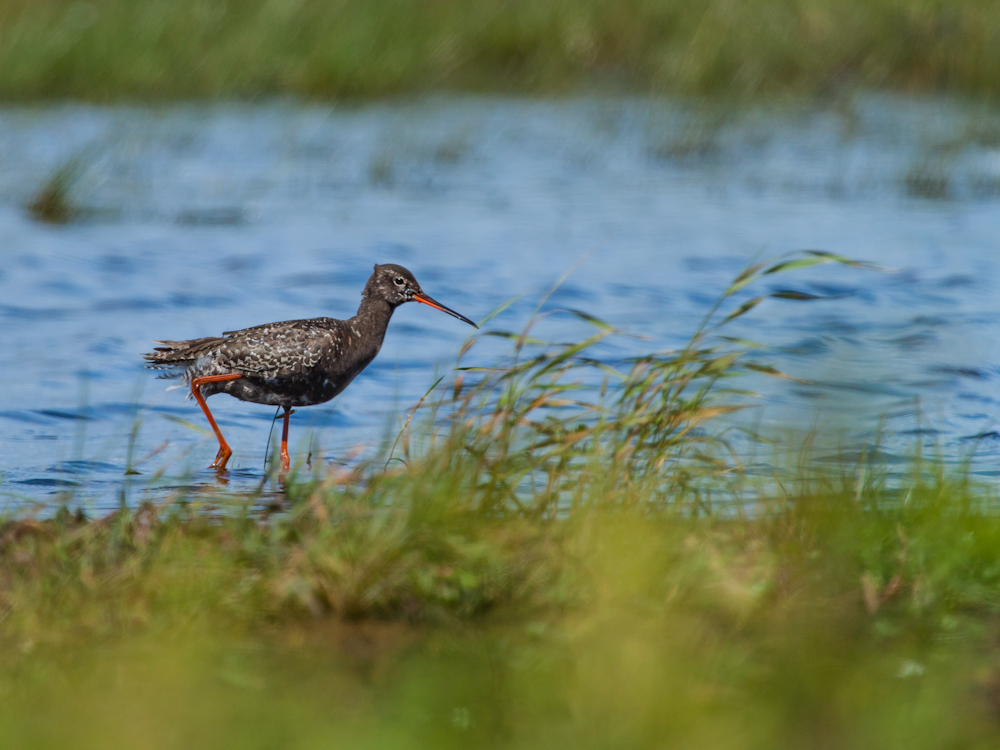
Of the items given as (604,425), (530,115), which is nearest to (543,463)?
(604,425)

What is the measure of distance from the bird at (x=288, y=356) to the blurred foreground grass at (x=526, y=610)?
227cm

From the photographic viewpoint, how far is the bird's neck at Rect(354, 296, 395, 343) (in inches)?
300

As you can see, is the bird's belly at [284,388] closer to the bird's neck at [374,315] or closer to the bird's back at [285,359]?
the bird's back at [285,359]

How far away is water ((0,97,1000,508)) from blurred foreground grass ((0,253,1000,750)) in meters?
1.61

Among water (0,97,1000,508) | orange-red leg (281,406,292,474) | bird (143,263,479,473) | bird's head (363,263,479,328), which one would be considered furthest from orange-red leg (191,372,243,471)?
bird's head (363,263,479,328)

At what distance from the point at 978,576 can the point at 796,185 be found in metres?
11.4

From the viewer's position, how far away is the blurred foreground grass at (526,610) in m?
3.07

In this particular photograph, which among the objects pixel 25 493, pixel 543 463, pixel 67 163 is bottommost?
pixel 25 493

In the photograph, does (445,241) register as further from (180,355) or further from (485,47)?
(485,47)

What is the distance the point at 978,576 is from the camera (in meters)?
4.23

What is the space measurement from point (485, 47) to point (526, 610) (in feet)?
53.9

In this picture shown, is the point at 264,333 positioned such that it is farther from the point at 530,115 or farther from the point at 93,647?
the point at 530,115

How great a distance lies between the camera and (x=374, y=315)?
25.1 feet

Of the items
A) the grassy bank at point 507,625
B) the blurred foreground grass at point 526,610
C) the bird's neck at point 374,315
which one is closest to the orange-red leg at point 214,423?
the bird's neck at point 374,315
